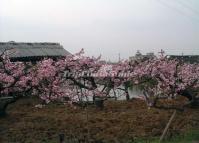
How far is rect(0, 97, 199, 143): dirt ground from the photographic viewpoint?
54.2ft

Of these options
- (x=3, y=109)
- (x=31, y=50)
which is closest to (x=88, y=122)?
A: (x=3, y=109)

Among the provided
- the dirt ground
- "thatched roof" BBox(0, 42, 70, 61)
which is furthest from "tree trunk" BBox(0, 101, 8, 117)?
"thatched roof" BBox(0, 42, 70, 61)

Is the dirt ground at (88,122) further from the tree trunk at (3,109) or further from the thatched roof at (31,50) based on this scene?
the thatched roof at (31,50)

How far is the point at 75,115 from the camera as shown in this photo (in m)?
20.9

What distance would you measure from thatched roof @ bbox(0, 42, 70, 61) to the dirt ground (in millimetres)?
3769

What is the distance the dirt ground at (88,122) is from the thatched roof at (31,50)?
3.77 m

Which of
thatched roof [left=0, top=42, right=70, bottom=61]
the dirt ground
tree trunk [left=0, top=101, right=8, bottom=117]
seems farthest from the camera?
thatched roof [left=0, top=42, right=70, bottom=61]

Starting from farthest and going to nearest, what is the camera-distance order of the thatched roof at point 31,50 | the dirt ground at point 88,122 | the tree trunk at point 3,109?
1. the thatched roof at point 31,50
2. the tree trunk at point 3,109
3. the dirt ground at point 88,122

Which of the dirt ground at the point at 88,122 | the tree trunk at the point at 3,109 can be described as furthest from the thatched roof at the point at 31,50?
the tree trunk at the point at 3,109

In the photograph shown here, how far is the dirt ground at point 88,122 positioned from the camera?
16531 millimetres

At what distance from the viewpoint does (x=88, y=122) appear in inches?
755

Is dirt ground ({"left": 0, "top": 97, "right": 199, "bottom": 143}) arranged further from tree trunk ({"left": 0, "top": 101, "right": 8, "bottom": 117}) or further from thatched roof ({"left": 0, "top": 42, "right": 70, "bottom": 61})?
thatched roof ({"left": 0, "top": 42, "right": 70, "bottom": 61})

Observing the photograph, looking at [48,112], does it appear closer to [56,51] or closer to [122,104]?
[122,104]

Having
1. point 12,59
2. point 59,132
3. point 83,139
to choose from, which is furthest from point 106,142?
point 12,59
